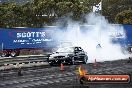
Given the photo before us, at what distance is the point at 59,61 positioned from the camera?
30.1 meters

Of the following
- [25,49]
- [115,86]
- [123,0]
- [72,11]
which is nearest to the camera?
[115,86]

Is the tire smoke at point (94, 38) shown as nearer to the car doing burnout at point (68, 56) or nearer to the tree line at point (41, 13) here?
the car doing burnout at point (68, 56)

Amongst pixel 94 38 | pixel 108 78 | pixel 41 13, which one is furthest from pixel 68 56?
pixel 41 13

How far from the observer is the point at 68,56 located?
99.6 feet

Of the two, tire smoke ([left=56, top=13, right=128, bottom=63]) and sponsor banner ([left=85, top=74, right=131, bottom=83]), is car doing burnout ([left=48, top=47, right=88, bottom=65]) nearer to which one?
tire smoke ([left=56, top=13, right=128, bottom=63])

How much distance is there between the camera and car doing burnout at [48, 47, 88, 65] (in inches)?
1184

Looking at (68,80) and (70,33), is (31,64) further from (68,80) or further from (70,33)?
(70,33)

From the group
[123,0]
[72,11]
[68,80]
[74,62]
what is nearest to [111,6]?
[123,0]

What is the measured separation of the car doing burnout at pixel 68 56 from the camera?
30078 mm

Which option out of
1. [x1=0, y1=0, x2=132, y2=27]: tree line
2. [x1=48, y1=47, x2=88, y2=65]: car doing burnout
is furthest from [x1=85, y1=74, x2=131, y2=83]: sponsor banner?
[x1=0, y1=0, x2=132, y2=27]: tree line

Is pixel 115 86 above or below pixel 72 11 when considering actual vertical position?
below

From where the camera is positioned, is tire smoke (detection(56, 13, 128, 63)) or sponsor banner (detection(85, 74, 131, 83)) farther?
tire smoke (detection(56, 13, 128, 63))

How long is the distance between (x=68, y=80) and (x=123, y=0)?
8307 centimetres

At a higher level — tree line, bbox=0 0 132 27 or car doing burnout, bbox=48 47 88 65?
tree line, bbox=0 0 132 27
